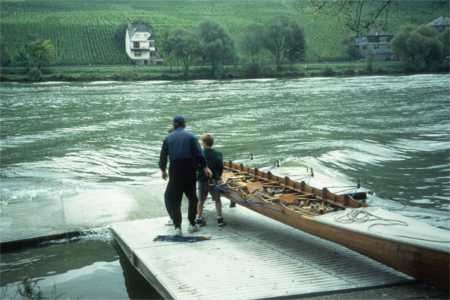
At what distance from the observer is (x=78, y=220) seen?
38.6ft

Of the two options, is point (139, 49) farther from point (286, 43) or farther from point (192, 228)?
point (192, 228)

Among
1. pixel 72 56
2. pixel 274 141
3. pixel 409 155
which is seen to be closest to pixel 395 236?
pixel 409 155

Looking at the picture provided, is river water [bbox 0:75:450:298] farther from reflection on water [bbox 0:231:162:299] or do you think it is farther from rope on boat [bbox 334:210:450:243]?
rope on boat [bbox 334:210:450:243]

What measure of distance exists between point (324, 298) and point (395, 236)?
1271mm

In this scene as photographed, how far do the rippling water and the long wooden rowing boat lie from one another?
4.11 m

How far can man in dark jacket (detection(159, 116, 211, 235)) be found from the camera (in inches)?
356

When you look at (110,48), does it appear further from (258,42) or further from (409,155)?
(409,155)

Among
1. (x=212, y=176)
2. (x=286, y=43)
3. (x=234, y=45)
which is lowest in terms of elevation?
(x=212, y=176)

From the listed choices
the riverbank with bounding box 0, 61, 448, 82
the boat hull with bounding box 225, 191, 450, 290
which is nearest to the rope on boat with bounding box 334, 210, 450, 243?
the boat hull with bounding box 225, 191, 450, 290

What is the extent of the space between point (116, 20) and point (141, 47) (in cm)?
3204

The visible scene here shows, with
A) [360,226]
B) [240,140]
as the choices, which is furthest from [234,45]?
[360,226]

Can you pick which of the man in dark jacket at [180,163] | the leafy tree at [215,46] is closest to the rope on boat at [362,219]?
the man in dark jacket at [180,163]

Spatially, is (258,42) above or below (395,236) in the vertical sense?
→ above

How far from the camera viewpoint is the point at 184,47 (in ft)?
305
